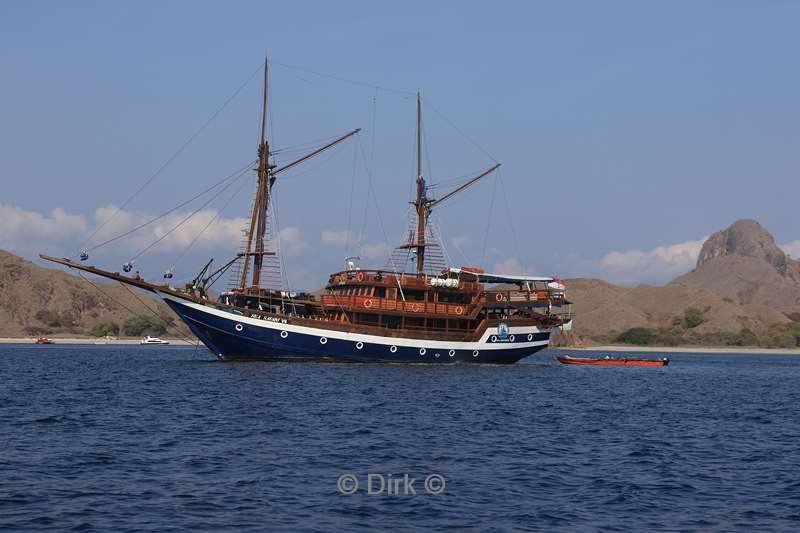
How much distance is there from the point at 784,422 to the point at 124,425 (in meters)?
29.1

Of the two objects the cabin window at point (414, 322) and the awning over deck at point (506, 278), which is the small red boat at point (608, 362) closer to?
the awning over deck at point (506, 278)

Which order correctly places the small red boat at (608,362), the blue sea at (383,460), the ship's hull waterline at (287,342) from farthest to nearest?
the small red boat at (608,362) < the ship's hull waterline at (287,342) < the blue sea at (383,460)

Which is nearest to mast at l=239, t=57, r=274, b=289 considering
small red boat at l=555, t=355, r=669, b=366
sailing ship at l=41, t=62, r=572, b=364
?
sailing ship at l=41, t=62, r=572, b=364

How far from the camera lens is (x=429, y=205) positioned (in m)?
87.9

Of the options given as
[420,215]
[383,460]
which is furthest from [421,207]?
[383,460]

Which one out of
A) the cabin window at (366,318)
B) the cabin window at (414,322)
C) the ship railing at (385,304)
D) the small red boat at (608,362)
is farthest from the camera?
the small red boat at (608,362)

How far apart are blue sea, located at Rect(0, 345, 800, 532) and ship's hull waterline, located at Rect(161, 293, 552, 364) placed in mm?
18516

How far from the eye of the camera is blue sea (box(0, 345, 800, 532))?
66.0 feet

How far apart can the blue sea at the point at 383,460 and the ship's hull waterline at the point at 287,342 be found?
60.7 feet

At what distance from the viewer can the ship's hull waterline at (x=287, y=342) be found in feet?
228

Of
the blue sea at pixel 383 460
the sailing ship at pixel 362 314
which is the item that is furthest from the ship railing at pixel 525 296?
the blue sea at pixel 383 460

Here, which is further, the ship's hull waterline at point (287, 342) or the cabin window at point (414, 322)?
the cabin window at point (414, 322)

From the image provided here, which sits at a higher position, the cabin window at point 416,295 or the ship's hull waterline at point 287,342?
the cabin window at point 416,295

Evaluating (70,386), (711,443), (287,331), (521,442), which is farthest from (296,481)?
(287,331)
